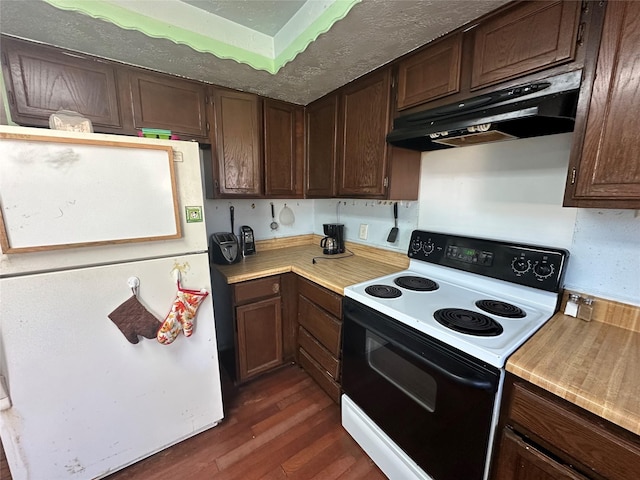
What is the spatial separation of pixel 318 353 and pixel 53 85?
6.77ft

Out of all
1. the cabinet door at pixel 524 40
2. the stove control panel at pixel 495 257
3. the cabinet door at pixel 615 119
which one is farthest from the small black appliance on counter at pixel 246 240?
the cabinet door at pixel 615 119

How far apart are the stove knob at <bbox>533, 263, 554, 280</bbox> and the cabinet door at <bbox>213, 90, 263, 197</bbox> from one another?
173 centimetres

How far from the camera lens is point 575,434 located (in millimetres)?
702

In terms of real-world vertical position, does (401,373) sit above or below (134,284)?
below

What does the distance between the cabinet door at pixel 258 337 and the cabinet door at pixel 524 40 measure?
1.71 meters

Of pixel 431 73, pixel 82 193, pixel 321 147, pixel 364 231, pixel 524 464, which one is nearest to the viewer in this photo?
pixel 524 464

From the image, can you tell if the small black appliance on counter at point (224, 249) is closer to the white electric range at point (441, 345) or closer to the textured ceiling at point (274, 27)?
the white electric range at point (441, 345)

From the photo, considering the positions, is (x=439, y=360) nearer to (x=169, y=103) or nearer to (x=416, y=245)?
(x=416, y=245)

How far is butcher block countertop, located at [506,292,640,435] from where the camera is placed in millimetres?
Result: 661

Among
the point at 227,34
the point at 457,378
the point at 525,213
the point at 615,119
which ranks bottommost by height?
the point at 457,378

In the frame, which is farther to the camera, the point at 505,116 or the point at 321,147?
the point at 321,147

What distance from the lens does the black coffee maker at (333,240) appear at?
7.07 feet

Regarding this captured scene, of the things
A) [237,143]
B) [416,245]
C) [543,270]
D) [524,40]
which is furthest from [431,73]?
[237,143]

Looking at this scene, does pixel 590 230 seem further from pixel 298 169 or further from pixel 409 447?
pixel 298 169
